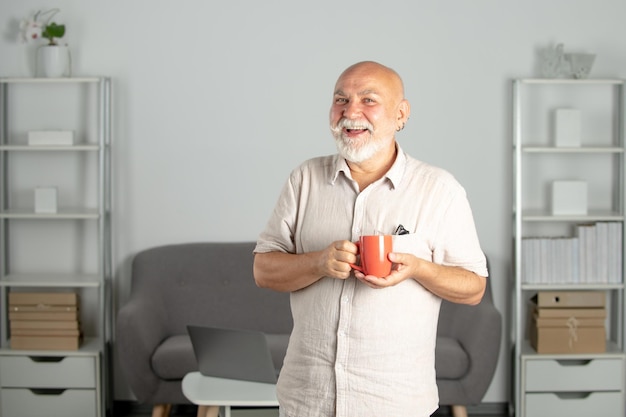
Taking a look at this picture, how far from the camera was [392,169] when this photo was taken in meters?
2.00

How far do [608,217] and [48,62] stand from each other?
2.91m

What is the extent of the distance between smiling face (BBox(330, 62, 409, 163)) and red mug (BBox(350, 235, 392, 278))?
0.75ft

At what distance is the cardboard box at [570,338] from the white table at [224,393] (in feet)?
6.17

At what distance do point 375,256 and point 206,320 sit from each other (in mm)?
2756

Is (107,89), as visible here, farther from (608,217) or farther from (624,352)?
(624,352)

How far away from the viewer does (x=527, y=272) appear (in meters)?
4.36

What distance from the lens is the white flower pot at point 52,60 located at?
441 cm

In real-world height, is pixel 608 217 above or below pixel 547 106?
below

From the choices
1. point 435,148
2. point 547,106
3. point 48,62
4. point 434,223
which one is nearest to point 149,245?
point 48,62

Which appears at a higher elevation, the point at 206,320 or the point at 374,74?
the point at 374,74

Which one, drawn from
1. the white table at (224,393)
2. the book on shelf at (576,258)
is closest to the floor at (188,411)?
the book on shelf at (576,258)

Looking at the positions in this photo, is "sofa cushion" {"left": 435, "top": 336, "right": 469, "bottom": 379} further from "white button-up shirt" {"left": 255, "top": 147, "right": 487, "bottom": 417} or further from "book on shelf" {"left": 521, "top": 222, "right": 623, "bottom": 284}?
"white button-up shirt" {"left": 255, "top": 147, "right": 487, "bottom": 417}

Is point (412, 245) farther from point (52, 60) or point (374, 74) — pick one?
point (52, 60)

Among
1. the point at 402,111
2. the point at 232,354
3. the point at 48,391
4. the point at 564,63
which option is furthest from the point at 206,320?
the point at 402,111
